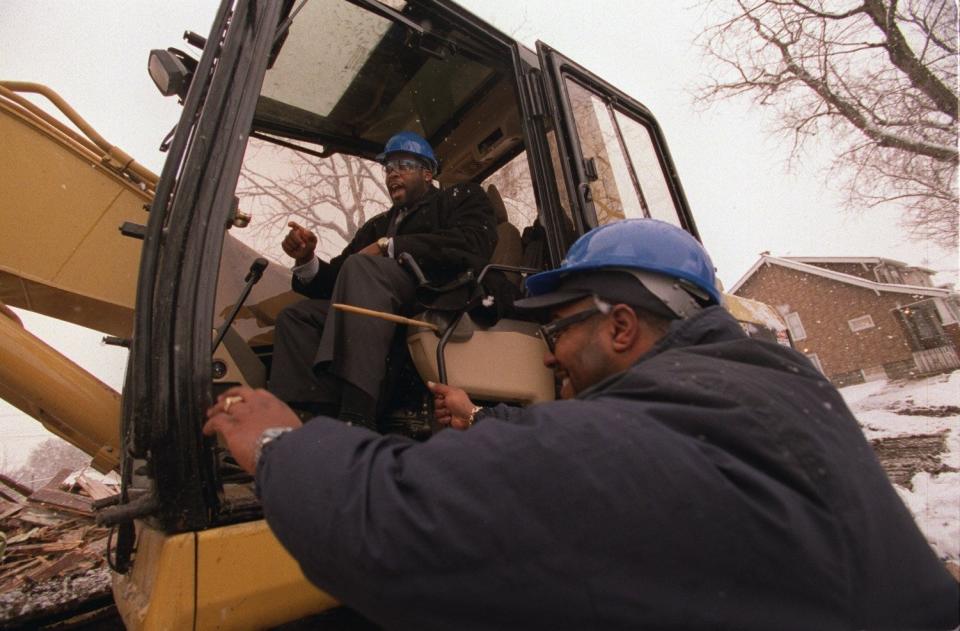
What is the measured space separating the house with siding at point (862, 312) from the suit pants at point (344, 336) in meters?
21.2

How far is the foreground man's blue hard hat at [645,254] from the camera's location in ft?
4.85

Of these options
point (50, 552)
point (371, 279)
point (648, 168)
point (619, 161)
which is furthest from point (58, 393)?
point (50, 552)

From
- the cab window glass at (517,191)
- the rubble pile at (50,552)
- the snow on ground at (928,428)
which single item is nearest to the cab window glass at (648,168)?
the cab window glass at (517,191)

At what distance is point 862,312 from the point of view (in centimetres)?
2339

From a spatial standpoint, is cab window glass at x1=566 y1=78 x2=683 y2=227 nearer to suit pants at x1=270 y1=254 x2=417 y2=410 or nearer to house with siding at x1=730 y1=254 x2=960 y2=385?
suit pants at x1=270 y1=254 x2=417 y2=410

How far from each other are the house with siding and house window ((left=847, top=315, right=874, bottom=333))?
36 millimetres

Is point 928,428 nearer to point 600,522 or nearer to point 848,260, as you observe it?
point 600,522

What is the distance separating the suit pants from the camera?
1.94m

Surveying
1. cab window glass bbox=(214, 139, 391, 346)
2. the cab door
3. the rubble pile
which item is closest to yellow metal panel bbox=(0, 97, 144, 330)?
cab window glass bbox=(214, 139, 391, 346)

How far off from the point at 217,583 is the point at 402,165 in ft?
Result: 7.88

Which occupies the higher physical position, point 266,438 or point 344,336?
point 344,336

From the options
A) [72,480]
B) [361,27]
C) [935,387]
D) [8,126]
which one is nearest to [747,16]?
[935,387]

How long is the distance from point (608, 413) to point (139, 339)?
1.31 m

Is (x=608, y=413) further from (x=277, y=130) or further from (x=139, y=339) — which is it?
(x=277, y=130)
